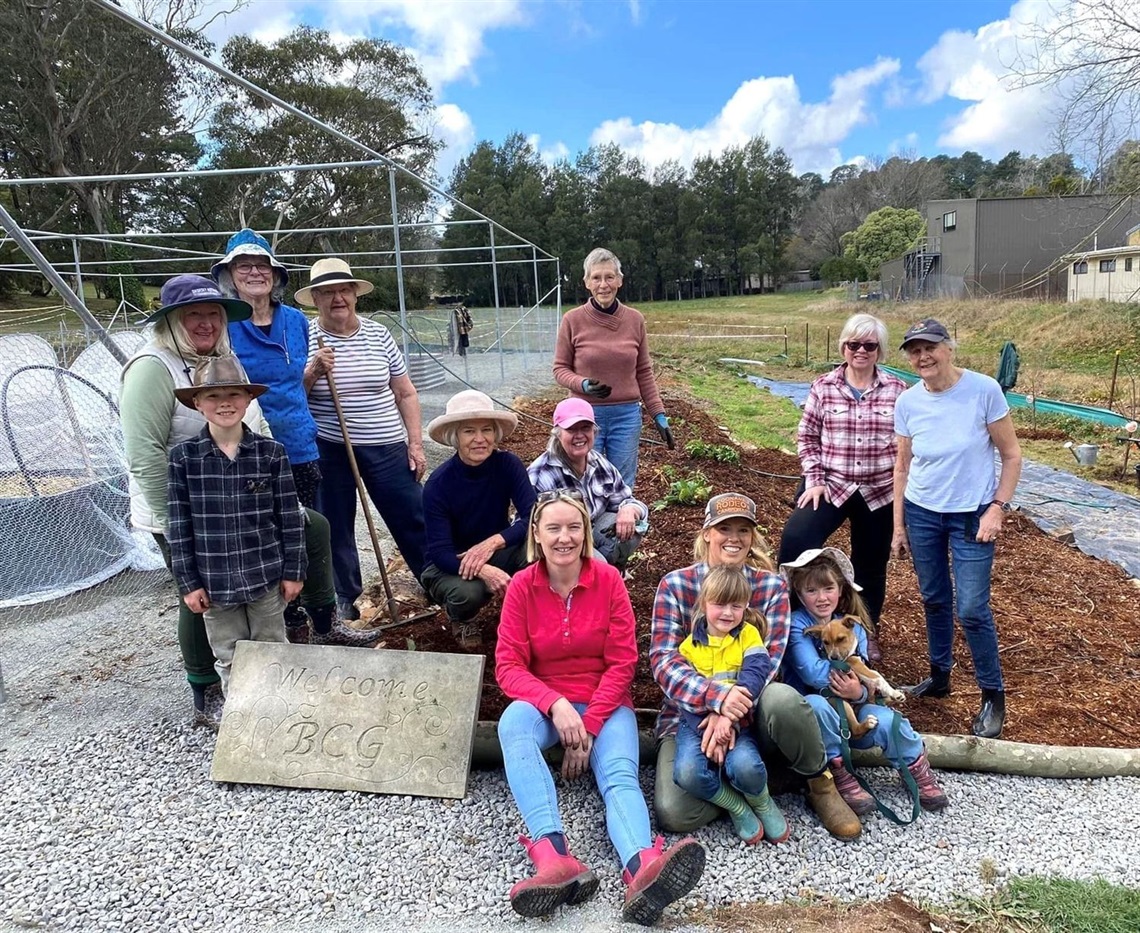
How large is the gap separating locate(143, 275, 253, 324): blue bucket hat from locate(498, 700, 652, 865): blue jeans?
74.5 inches

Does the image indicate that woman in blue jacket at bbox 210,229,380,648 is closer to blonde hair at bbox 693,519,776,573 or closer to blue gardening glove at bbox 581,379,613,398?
blue gardening glove at bbox 581,379,613,398

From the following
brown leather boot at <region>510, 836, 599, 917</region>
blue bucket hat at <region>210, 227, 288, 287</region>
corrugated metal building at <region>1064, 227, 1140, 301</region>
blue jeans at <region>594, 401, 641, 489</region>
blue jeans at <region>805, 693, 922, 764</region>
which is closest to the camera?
brown leather boot at <region>510, 836, 599, 917</region>

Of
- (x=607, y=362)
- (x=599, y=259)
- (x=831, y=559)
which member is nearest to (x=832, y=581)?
(x=831, y=559)

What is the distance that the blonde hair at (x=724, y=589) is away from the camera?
269cm

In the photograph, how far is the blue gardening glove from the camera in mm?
4297

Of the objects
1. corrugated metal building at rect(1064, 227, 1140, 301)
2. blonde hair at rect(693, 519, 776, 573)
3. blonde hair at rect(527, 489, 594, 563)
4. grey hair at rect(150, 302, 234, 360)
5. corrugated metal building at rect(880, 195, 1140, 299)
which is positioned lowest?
blonde hair at rect(693, 519, 776, 573)

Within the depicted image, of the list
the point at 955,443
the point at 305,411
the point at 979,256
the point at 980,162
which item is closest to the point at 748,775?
the point at 955,443

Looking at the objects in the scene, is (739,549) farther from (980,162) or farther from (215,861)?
(980,162)

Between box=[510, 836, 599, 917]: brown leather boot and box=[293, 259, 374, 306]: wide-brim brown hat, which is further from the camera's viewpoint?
box=[293, 259, 374, 306]: wide-brim brown hat

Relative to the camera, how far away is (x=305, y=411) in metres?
3.46

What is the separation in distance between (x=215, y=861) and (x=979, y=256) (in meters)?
39.6

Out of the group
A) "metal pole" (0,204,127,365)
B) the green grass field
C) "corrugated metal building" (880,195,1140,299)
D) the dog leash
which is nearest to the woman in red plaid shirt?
the dog leash

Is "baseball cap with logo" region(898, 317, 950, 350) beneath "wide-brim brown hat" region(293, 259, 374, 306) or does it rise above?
beneath

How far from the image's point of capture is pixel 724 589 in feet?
8.82
